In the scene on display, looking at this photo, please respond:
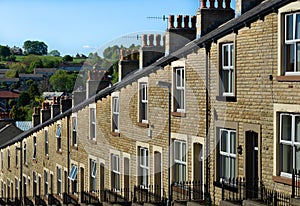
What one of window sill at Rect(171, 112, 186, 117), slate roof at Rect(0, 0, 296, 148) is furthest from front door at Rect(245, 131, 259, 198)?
window sill at Rect(171, 112, 186, 117)

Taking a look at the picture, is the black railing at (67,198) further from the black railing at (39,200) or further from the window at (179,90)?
the window at (179,90)

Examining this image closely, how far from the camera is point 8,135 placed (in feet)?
170

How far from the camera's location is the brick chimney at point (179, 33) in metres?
22.3

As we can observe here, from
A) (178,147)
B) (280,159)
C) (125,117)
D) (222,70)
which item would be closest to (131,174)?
(125,117)

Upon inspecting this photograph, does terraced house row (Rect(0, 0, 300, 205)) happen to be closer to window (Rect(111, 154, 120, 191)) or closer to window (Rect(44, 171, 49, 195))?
window (Rect(111, 154, 120, 191))

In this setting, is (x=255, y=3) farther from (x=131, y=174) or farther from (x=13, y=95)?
(x=13, y=95)

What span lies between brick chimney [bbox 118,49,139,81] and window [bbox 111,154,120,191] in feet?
10.6

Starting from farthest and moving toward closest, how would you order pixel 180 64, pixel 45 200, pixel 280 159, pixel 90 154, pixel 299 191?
pixel 45 200 < pixel 90 154 < pixel 180 64 < pixel 280 159 < pixel 299 191

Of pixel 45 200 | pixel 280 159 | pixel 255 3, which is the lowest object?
pixel 45 200

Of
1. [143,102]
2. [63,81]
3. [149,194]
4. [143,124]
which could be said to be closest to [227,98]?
[149,194]

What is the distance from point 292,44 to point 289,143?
2.21 meters

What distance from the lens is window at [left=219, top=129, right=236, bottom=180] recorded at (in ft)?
57.3

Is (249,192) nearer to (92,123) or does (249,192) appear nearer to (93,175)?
(93,175)

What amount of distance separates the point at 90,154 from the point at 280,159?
45.4ft
